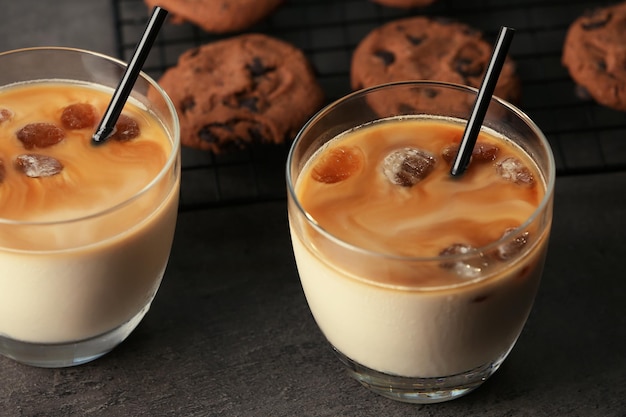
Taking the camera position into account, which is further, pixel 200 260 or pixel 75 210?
pixel 200 260

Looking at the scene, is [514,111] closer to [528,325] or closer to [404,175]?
[404,175]

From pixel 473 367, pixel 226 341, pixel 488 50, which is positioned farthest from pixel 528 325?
pixel 488 50

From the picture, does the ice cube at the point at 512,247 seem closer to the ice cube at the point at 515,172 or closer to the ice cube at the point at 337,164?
the ice cube at the point at 515,172

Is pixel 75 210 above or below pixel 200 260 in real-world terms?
above

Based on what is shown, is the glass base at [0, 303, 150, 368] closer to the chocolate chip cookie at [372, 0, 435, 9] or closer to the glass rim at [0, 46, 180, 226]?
the glass rim at [0, 46, 180, 226]

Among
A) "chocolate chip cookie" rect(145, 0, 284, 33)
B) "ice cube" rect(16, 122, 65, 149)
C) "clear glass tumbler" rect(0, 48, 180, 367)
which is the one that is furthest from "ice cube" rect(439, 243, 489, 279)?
"chocolate chip cookie" rect(145, 0, 284, 33)

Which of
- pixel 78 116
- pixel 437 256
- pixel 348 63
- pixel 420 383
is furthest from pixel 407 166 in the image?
pixel 348 63
